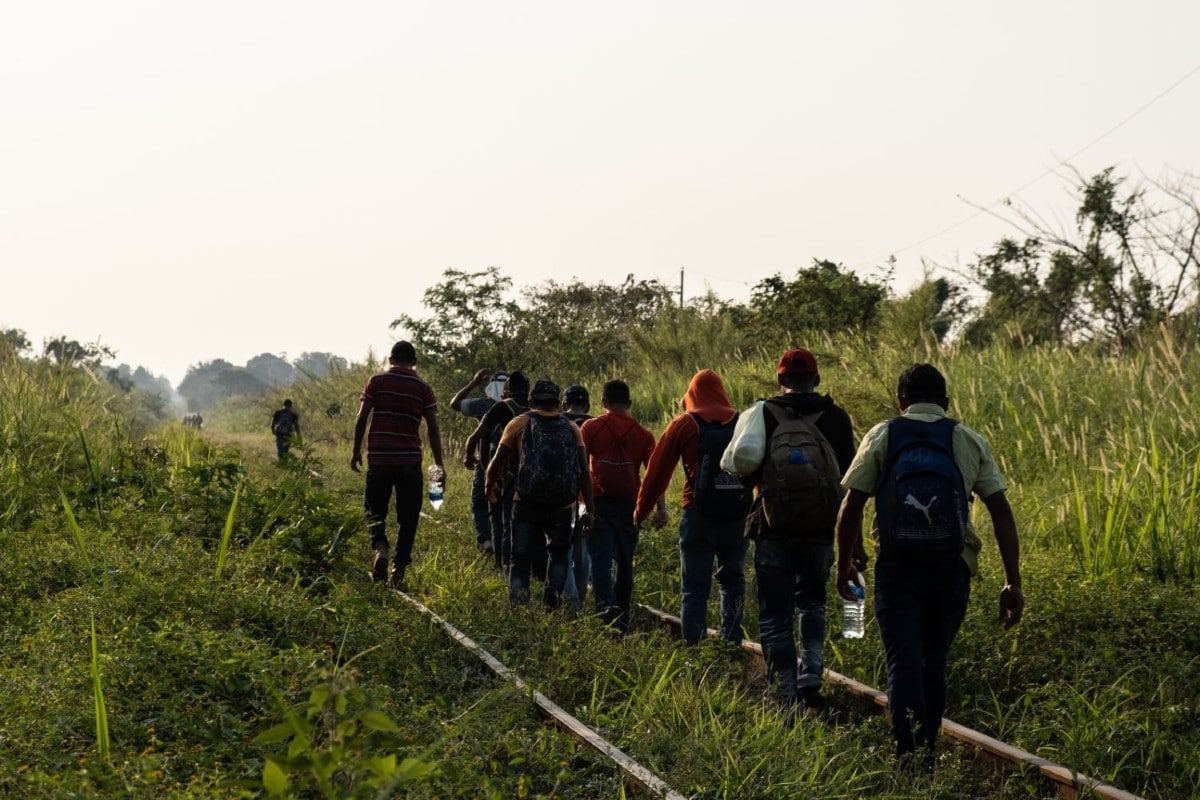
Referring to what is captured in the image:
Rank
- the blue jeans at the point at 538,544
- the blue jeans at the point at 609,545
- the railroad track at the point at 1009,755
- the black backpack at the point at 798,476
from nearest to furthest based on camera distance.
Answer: the railroad track at the point at 1009,755
the black backpack at the point at 798,476
the blue jeans at the point at 538,544
the blue jeans at the point at 609,545

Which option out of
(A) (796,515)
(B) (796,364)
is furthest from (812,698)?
(B) (796,364)

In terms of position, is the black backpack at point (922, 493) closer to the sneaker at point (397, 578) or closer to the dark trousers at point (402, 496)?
the dark trousers at point (402, 496)

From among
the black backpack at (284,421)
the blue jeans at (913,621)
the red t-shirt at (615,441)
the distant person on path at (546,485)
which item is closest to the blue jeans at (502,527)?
the red t-shirt at (615,441)

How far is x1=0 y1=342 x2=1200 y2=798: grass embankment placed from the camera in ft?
18.1

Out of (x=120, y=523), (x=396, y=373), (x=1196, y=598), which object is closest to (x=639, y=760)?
(x=1196, y=598)

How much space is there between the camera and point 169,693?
21.3ft

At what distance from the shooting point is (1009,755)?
6.41 metres

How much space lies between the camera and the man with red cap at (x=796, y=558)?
7.36 m

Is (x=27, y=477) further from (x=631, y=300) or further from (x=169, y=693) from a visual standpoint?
(x=631, y=300)

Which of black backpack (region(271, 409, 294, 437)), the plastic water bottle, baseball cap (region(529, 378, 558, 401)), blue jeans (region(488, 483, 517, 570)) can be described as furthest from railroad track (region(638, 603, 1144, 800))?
black backpack (region(271, 409, 294, 437))

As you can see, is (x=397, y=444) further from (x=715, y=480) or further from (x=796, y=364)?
(x=796, y=364)

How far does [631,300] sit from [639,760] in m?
44.0

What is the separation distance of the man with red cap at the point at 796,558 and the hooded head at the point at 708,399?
96cm

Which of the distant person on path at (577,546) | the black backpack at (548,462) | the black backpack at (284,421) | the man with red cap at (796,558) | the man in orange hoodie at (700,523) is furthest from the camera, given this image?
the black backpack at (284,421)
